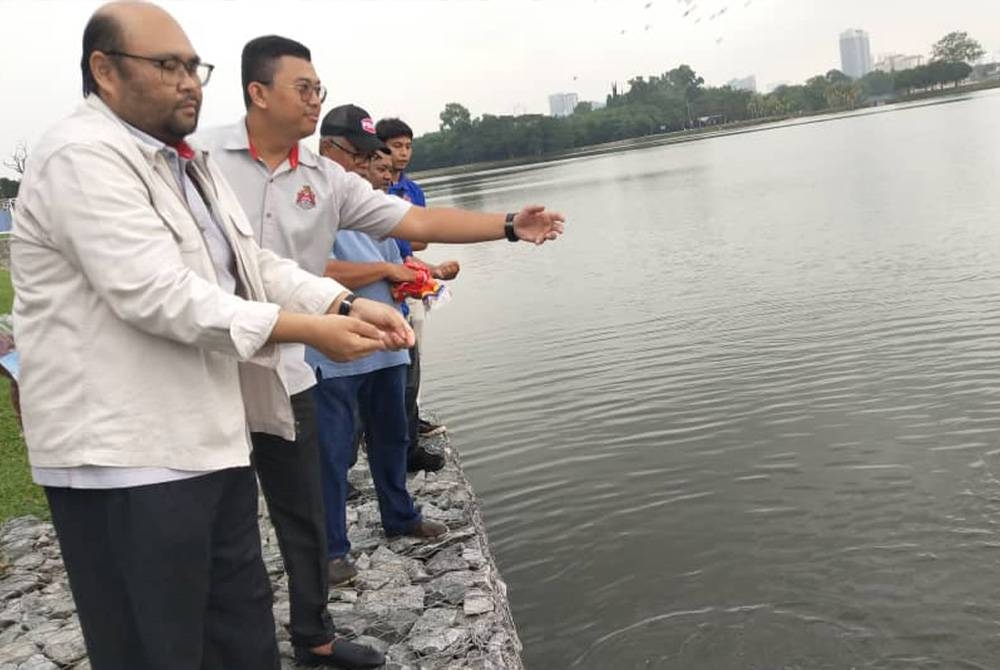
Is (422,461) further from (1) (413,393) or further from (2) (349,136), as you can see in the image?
(2) (349,136)

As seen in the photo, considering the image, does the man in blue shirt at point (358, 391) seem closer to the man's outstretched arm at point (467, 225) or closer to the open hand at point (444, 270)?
the open hand at point (444, 270)

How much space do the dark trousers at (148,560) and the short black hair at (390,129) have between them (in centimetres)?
307

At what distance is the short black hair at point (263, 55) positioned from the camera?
10.2ft

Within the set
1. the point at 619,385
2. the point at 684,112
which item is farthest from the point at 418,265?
the point at 684,112

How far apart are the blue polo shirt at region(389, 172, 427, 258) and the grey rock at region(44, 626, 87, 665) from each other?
2519mm

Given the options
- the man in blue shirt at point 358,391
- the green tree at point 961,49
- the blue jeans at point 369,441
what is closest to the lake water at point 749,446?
the blue jeans at point 369,441

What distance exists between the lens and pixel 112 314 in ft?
6.41

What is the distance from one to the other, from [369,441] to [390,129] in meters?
1.88

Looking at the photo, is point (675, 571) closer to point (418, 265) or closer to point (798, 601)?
point (798, 601)

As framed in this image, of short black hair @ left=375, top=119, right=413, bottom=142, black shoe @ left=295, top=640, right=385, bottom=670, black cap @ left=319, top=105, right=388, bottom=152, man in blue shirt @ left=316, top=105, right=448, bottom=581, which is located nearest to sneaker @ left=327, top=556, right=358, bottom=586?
man in blue shirt @ left=316, top=105, right=448, bottom=581

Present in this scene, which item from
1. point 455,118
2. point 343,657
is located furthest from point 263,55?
point 455,118

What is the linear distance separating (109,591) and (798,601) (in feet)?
11.8

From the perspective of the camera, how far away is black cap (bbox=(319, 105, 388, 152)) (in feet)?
13.6

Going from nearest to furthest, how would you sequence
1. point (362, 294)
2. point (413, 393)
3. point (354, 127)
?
point (354, 127) < point (362, 294) < point (413, 393)
